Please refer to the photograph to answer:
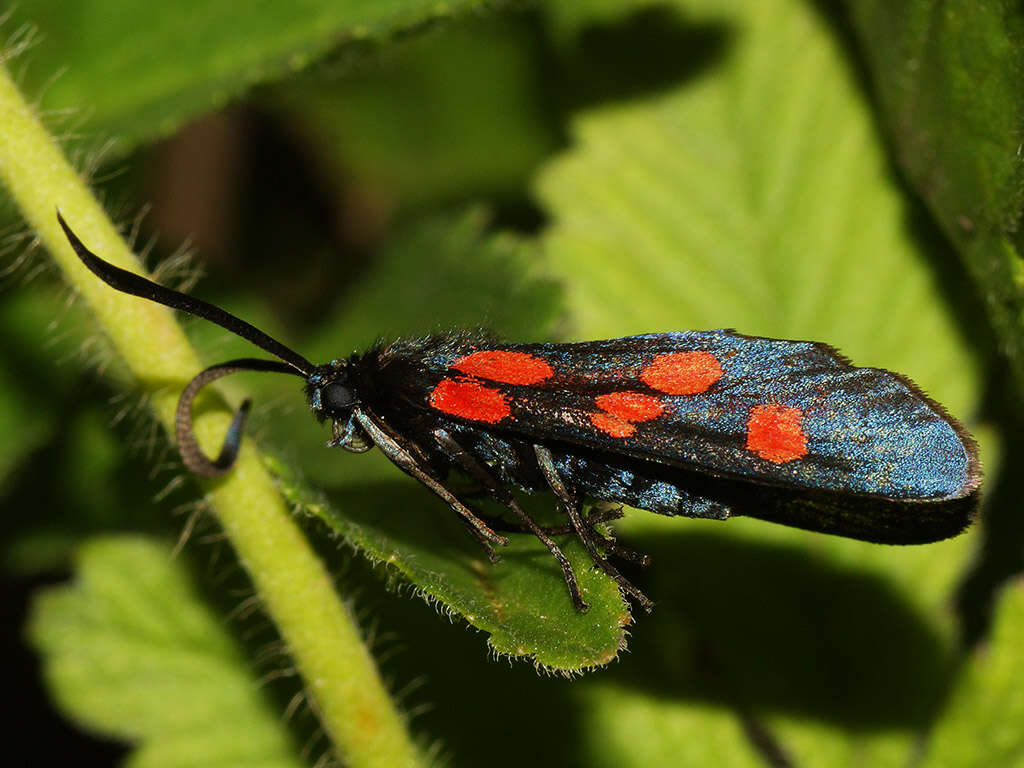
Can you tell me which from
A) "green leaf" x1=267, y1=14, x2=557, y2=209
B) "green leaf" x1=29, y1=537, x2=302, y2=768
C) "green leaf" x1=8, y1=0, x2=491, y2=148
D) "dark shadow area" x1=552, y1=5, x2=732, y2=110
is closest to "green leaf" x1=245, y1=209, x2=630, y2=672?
"dark shadow area" x1=552, y1=5, x2=732, y2=110

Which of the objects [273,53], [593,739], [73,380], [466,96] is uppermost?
[273,53]

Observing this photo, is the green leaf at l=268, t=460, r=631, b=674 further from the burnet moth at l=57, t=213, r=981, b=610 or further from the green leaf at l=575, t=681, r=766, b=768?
the green leaf at l=575, t=681, r=766, b=768

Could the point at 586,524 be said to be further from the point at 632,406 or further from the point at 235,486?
the point at 235,486

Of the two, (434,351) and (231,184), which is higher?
(434,351)

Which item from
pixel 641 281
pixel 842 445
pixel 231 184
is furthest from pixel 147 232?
pixel 842 445

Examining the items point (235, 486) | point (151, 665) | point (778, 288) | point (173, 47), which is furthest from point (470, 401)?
point (173, 47)

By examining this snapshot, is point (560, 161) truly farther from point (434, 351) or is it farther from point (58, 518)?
point (58, 518)
